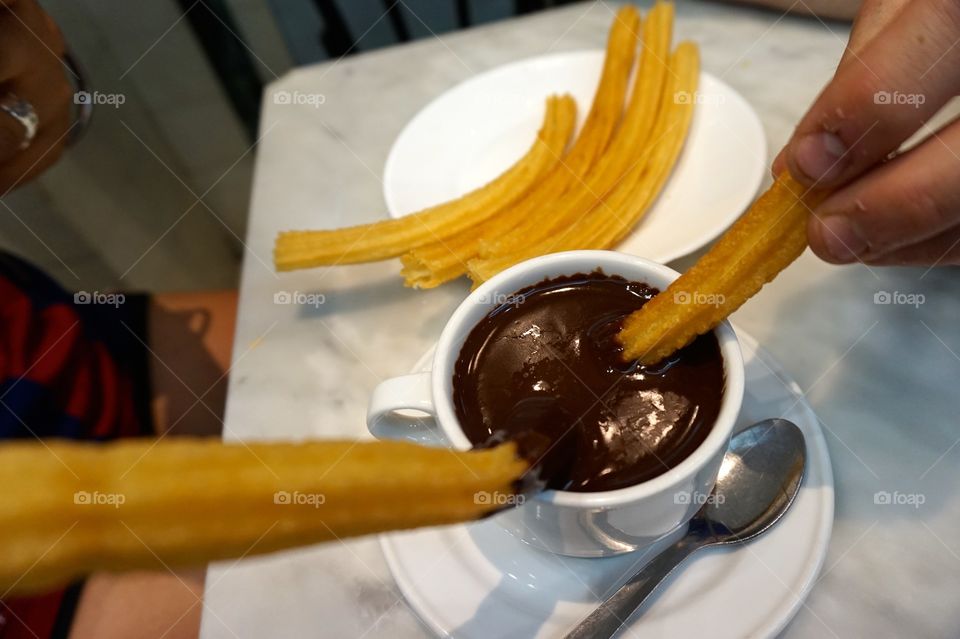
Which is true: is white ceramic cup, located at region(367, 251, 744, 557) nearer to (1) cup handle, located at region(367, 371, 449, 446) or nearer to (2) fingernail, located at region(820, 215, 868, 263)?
(1) cup handle, located at region(367, 371, 449, 446)

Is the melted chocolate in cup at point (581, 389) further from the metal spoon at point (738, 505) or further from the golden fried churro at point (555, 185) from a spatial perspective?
the golden fried churro at point (555, 185)

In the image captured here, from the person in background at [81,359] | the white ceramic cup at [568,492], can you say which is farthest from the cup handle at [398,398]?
the person in background at [81,359]

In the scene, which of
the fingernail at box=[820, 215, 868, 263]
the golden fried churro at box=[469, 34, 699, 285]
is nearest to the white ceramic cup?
the fingernail at box=[820, 215, 868, 263]

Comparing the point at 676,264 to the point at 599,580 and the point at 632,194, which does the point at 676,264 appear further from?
the point at 599,580

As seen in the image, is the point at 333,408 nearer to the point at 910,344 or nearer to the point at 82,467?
the point at 82,467

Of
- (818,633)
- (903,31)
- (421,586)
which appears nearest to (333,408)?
(421,586)
